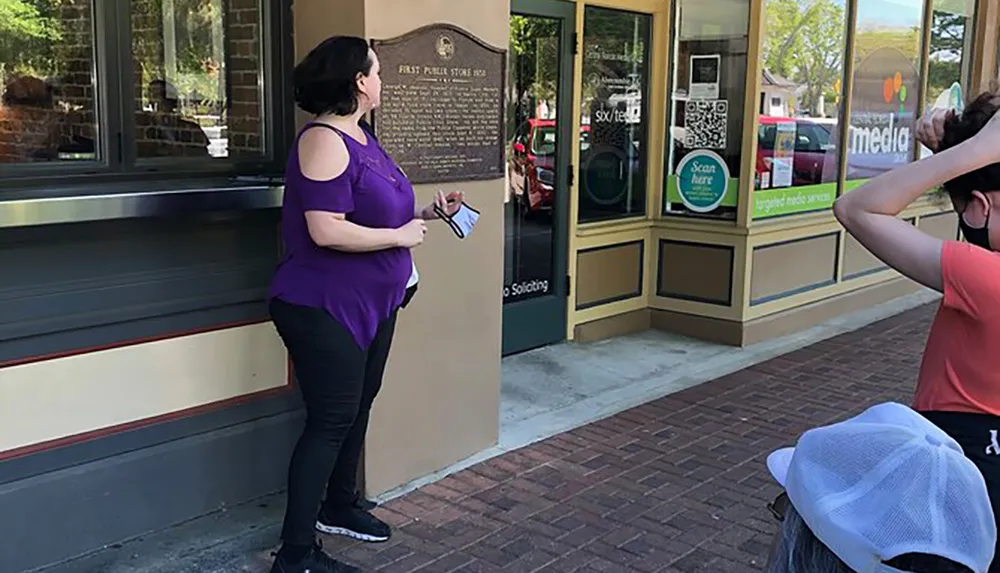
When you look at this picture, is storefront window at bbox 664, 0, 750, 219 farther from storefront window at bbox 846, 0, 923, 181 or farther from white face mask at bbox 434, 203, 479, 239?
white face mask at bbox 434, 203, 479, 239

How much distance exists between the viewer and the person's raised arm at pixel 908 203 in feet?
5.97

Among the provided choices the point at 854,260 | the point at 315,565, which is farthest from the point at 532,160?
the point at 315,565

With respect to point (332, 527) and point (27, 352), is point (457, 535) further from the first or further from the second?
point (27, 352)

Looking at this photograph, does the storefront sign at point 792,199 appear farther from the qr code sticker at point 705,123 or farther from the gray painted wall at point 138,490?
the gray painted wall at point 138,490

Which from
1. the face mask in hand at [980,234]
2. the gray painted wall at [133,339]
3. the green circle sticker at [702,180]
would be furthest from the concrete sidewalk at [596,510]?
the face mask in hand at [980,234]

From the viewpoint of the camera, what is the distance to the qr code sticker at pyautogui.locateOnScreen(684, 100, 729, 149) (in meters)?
6.84

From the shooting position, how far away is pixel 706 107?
6.91 m

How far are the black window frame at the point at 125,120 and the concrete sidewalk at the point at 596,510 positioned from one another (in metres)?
1.31

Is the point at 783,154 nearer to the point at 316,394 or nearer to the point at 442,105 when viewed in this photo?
the point at 442,105

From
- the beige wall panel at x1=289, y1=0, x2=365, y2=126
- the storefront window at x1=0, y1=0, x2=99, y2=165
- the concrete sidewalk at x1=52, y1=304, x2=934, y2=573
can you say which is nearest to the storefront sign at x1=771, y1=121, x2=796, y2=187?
the concrete sidewalk at x1=52, y1=304, x2=934, y2=573

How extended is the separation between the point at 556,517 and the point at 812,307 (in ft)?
13.9

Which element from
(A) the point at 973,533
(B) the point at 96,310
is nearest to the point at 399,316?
(B) the point at 96,310

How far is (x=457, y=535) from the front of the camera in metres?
3.75

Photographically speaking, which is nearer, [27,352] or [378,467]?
[27,352]
